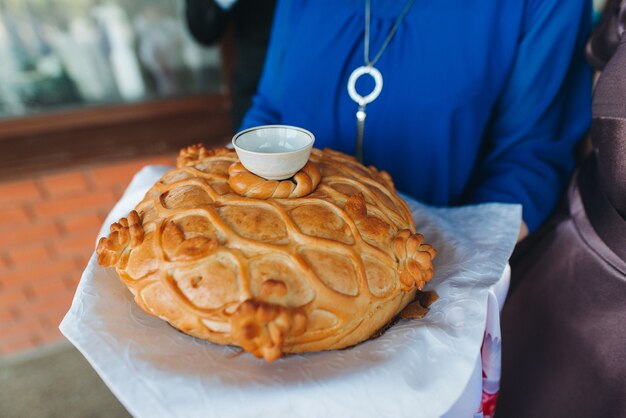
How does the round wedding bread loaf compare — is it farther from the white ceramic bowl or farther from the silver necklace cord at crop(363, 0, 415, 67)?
the silver necklace cord at crop(363, 0, 415, 67)

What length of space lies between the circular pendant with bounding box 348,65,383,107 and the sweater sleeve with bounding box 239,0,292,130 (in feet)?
0.88

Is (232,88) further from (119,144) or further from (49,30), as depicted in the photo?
(49,30)

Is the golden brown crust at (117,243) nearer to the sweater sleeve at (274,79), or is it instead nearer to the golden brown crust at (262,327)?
the golden brown crust at (262,327)

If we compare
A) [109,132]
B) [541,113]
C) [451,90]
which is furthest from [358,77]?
[109,132]

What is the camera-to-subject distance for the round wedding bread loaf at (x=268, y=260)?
0.57 metres

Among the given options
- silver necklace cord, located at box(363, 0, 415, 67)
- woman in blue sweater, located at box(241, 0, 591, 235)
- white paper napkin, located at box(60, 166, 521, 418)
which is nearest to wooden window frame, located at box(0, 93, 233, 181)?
woman in blue sweater, located at box(241, 0, 591, 235)

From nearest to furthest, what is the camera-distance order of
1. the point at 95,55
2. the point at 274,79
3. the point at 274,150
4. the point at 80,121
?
the point at 274,150
the point at 274,79
the point at 80,121
the point at 95,55

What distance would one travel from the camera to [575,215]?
92 cm

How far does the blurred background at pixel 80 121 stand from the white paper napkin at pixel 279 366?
1248mm

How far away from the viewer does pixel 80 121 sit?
1718 millimetres

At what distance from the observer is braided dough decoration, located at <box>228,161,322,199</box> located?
2.22 ft

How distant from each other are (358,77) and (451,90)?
0.24 metres

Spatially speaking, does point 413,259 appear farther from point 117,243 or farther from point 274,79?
point 274,79

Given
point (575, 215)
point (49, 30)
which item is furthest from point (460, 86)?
point (49, 30)
